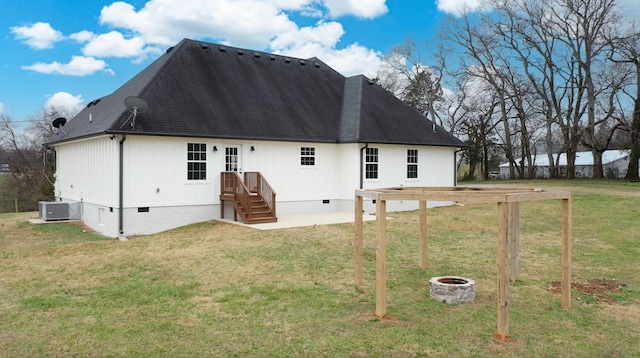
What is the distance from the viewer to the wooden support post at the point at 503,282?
5.45 metres

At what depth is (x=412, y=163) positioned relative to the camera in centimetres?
1919

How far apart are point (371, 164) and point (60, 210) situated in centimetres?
1139

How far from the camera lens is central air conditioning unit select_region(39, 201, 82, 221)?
16.5m

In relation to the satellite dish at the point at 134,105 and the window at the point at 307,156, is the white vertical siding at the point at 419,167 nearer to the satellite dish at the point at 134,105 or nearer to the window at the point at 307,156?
the window at the point at 307,156

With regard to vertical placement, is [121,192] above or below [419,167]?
below

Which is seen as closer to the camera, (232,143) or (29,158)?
(232,143)

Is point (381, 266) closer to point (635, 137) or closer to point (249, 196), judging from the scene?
point (249, 196)

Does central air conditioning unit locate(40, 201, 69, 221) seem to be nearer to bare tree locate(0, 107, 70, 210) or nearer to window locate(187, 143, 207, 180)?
window locate(187, 143, 207, 180)

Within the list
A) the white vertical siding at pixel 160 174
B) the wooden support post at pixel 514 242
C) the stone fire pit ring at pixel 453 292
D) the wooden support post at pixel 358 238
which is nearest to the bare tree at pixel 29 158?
the white vertical siding at pixel 160 174

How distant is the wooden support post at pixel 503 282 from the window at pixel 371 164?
40.0 feet

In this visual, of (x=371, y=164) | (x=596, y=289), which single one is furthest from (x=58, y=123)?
(x=596, y=289)

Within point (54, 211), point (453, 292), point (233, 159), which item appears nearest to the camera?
point (453, 292)

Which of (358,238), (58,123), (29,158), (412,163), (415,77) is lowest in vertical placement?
(358,238)

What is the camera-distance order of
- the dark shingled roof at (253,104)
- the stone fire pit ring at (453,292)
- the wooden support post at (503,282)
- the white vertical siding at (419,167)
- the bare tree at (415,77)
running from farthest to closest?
1. the bare tree at (415,77)
2. the white vertical siding at (419,167)
3. the dark shingled roof at (253,104)
4. the stone fire pit ring at (453,292)
5. the wooden support post at (503,282)
